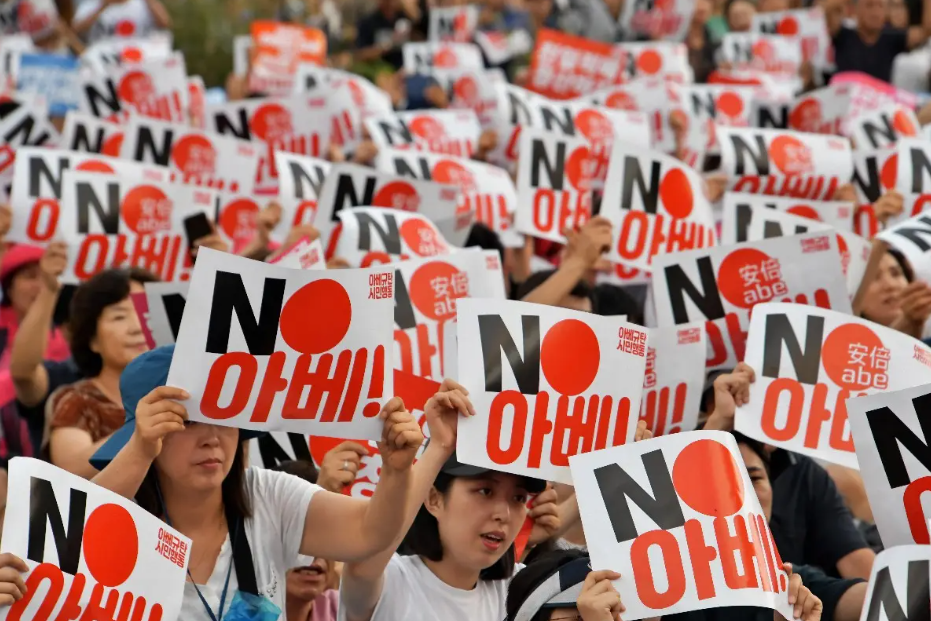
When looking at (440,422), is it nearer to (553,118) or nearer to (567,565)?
(567,565)

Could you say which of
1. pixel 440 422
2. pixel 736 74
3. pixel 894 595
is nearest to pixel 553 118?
pixel 736 74

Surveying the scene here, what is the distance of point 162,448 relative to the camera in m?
3.84

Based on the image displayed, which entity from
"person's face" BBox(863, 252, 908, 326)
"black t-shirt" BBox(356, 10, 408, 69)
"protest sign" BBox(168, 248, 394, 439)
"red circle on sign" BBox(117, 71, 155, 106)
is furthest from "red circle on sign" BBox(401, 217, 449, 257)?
"black t-shirt" BBox(356, 10, 408, 69)

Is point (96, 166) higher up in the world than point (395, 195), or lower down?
lower down

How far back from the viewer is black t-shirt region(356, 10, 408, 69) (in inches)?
635

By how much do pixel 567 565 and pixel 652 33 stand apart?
1156cm

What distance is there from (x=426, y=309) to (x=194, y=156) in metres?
3.79

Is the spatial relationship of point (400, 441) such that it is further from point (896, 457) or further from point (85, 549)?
point (896, 457)

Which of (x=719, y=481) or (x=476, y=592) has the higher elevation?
(x=719, y=481)

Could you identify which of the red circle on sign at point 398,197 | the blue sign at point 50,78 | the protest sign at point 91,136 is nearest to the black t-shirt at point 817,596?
the red circle on sign at point 398,197

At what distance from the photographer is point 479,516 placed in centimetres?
422

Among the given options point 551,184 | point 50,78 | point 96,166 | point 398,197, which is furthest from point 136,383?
point 50,78

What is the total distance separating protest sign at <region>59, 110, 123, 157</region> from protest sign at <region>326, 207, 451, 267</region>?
3.09 meters

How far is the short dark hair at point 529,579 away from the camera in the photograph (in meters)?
3.93
